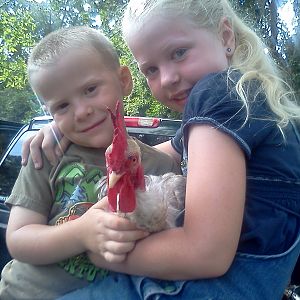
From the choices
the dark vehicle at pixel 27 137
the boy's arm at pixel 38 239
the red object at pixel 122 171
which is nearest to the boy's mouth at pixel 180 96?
the red object at pixel 122 171

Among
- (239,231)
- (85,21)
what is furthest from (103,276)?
(85,21)

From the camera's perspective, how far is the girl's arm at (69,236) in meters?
1.32

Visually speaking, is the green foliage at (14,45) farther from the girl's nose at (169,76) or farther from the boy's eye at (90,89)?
the girl's nose at (169,76)

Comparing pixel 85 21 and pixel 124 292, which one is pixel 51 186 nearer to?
pixel 124 292

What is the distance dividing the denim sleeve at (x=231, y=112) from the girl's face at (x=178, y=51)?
0.17 m

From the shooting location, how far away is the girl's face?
157cm

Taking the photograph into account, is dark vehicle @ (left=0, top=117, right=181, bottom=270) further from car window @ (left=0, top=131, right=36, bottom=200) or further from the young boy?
the young boy

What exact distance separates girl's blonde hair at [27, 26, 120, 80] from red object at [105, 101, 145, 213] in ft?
2.05

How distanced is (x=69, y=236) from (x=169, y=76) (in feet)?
2.10

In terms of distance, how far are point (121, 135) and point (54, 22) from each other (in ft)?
46.7

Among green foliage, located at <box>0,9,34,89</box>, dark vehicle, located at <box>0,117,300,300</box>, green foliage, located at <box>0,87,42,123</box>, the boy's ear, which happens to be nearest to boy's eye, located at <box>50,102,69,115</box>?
the boy's ear

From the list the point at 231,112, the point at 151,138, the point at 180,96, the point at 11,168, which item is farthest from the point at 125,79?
the point at 11,168

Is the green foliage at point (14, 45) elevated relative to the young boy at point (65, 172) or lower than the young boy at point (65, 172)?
elevated

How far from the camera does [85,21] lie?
1405cm
